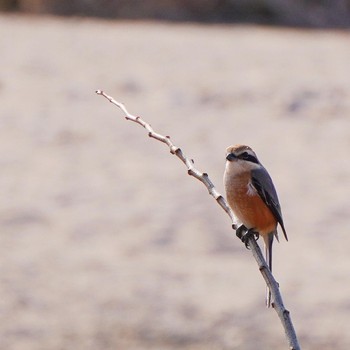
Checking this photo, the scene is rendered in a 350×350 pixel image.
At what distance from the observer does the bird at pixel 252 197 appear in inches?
186

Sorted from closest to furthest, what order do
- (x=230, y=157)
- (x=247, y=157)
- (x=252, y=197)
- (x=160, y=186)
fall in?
(x=230, y=157)
(x=247, y=157)
(x=252, y=197)
(x=160, y=186)

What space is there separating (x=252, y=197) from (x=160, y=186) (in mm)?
11106

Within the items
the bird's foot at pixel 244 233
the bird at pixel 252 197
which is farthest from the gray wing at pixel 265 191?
the bird's foot at pixel 244 233

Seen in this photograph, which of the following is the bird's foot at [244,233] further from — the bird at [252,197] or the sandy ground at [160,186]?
the sandy ground at [160,186]

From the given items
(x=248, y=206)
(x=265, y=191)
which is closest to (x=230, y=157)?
(x=265, y=191)

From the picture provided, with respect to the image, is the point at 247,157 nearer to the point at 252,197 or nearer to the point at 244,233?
the point at 252,197

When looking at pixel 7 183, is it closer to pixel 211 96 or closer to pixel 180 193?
pixel 180 193

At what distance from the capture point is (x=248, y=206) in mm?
4859


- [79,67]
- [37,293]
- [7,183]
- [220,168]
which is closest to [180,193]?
[220,168]

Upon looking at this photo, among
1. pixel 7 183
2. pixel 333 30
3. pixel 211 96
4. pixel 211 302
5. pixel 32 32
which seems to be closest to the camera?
pixel 211 302

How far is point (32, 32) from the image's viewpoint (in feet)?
→ 75.2

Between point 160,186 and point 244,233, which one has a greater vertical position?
point 160,186

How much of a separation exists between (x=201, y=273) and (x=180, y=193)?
2.50m

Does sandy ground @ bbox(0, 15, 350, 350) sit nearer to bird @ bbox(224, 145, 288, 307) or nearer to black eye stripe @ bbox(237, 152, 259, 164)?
bird @ bbox(224, 145, 288, 307)
